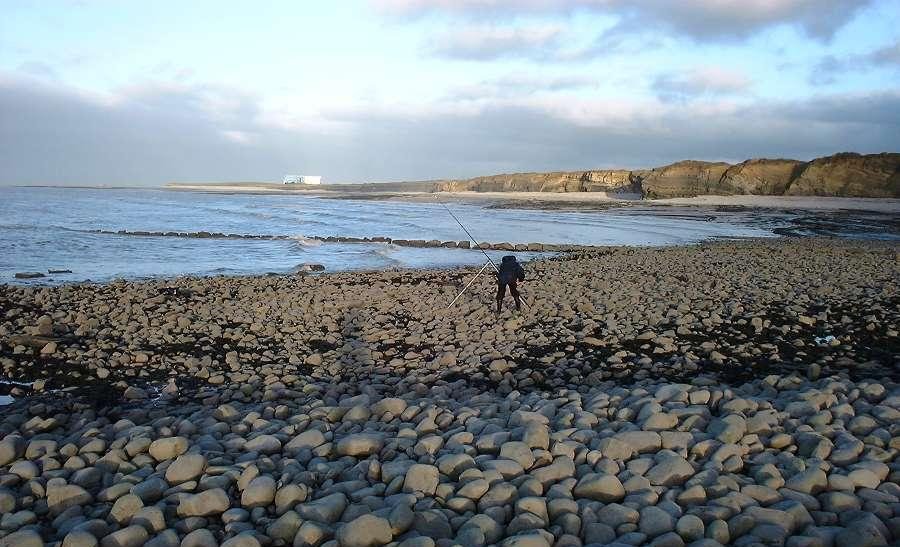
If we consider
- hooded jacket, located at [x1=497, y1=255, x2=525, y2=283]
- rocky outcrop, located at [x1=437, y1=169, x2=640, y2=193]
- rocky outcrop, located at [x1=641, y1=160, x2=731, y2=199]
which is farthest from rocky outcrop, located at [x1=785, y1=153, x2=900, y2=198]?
hooded jacket, located at [x1=497, y1=255, x2=525, y2=283]

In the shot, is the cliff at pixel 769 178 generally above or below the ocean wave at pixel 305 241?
above

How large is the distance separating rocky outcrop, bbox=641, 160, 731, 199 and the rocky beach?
64.2m

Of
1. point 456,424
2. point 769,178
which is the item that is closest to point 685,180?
point 769,178

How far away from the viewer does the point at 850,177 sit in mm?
56125

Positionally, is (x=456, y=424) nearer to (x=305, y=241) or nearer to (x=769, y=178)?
(x=305, y=241)

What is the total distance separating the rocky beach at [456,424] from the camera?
10.4 feet

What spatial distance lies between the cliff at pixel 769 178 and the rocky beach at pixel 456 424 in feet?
181

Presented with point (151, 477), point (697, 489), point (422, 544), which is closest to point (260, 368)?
point (151, 477)

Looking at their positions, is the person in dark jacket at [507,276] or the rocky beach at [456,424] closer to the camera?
the rocky beach at [456,424]

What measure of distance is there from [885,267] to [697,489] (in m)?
14.6

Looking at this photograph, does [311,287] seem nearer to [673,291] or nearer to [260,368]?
[260,368]

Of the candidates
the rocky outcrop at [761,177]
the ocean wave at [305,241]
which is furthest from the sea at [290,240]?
the rocky outcrop at [761,177]

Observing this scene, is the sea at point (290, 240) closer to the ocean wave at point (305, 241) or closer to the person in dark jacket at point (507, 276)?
the ocean wave at point (305, 241)

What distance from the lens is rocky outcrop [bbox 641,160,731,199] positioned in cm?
6906
